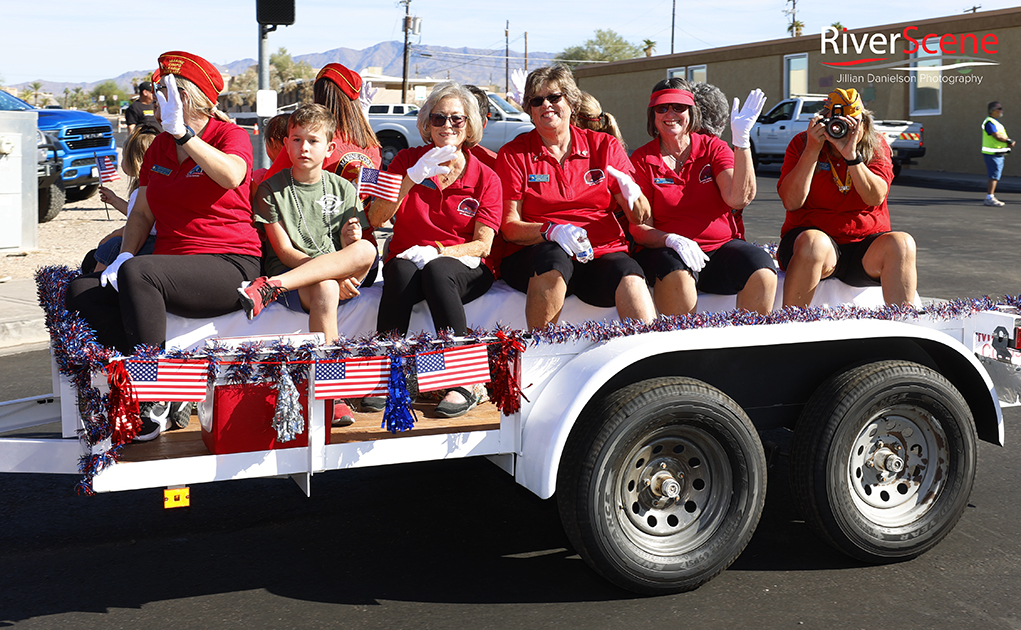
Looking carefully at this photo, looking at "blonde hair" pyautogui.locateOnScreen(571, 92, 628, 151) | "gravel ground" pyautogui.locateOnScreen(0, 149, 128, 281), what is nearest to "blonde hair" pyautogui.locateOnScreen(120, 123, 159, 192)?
"blonde hair" pyautogui.locateOnScreen(571, 92, 628, 151)

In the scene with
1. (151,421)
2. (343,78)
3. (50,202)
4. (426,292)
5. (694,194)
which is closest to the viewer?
(151,421)

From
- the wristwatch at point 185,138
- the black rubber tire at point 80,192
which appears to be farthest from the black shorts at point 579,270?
the black rubber tire at point 80,192

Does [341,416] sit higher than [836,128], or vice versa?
[836,128]

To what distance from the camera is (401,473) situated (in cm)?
483

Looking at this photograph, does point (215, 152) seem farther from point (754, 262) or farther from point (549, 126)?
point (754, 262)

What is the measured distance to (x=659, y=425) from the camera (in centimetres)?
341

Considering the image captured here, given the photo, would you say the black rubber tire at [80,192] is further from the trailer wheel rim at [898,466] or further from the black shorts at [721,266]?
the trailer wheel rim at [898,466]

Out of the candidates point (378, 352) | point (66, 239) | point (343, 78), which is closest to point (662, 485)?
point (378, 352)

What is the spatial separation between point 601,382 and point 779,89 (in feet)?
107

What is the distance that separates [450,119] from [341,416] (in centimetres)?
162

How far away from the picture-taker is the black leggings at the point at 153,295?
354 cm

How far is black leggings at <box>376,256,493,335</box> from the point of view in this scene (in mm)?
3914

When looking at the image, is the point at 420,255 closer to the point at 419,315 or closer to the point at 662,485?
the point at 419,315

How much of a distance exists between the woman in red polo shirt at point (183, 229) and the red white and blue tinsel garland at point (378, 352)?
0.17 metres
